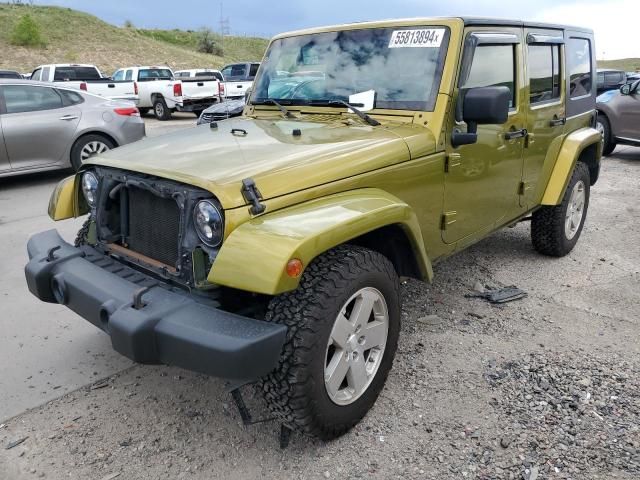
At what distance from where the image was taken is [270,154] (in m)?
2.71

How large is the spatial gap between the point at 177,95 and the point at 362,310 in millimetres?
16285

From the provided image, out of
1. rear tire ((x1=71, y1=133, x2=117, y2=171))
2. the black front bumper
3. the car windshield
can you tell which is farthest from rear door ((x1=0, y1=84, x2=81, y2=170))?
the black front bumper

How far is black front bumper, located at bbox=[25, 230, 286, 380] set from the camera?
6.87ft

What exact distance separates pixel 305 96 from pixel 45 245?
1.84m

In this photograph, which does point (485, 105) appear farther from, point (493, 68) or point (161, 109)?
point (161, 109)

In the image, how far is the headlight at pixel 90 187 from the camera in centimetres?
314

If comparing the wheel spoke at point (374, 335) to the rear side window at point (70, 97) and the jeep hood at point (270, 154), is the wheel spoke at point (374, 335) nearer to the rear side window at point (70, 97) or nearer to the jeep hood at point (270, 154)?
the jeep hood at point (270, 154)

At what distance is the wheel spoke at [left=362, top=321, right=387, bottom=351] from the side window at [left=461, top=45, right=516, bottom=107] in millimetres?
1545

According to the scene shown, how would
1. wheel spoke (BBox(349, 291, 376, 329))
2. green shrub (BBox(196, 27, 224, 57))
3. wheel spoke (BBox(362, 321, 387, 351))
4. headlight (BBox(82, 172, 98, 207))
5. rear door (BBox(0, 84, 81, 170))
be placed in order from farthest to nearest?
green shrub (BBox(196, 27, 224, 57)), rear door (BBox(0, 84, 81, 170)), headlight (BBox(82, 172, 98, 207)), wheel spoke (BBox(362, 321, 387, 351)), wheel spoke (BBox(349, 291, 376, 329))

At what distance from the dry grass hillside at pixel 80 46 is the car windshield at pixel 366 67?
30.8 metres

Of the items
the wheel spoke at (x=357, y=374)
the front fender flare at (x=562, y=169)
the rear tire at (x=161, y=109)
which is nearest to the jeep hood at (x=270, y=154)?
the wheel spoke at (x=357, y=374)

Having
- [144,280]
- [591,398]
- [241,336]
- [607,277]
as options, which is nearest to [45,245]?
[144,280]

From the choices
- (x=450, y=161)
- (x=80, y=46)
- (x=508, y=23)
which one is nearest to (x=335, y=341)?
(x=450, y=161)

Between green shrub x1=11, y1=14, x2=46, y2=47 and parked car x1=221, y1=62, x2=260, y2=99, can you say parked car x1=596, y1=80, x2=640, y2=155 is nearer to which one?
parked car x1=221, y1=62, x2=260, y2=99
